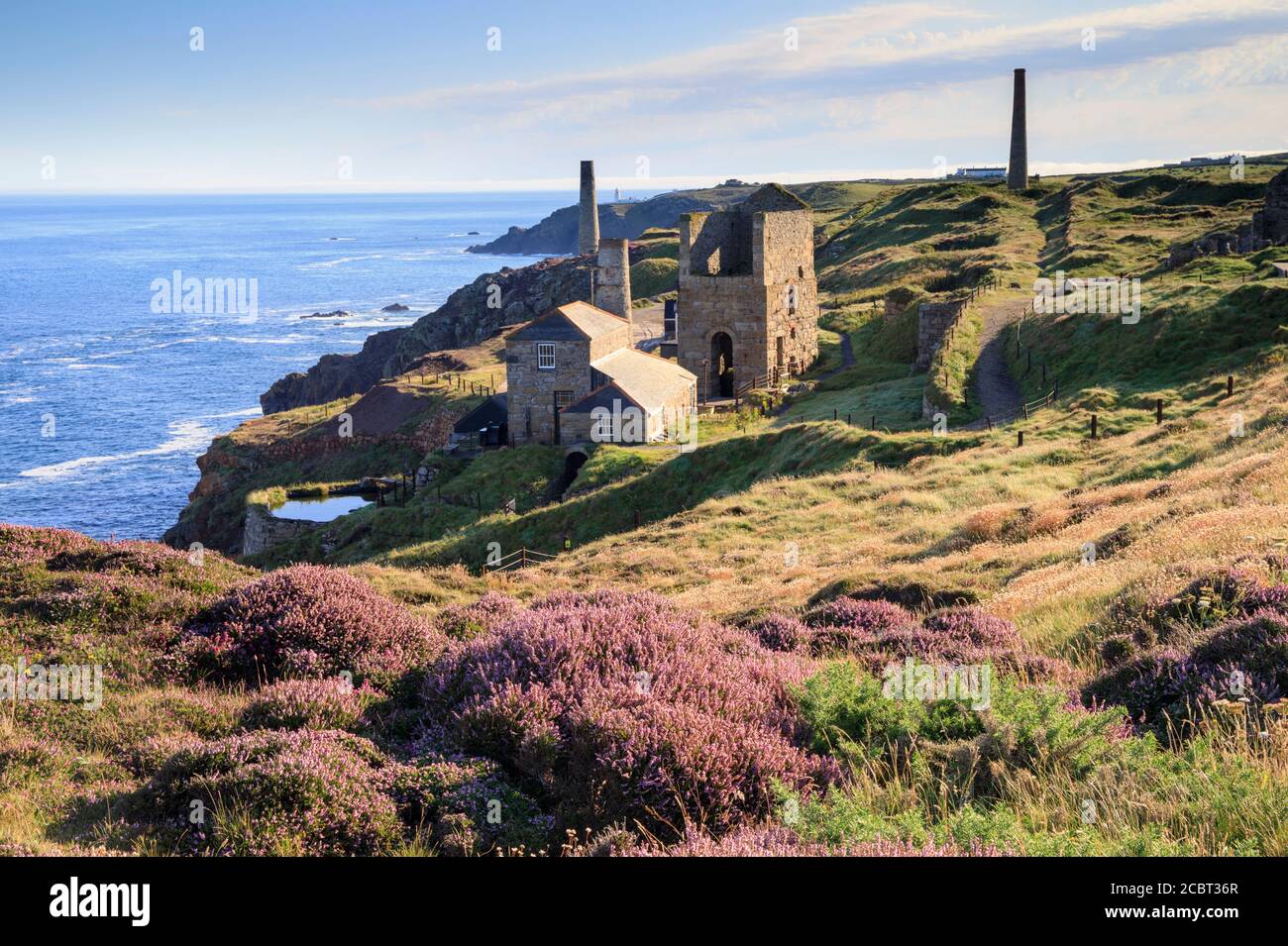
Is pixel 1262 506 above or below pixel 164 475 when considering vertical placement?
above

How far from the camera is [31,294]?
652ft

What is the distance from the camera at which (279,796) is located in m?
7.18

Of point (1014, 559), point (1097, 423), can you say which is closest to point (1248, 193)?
point (1097, 423)

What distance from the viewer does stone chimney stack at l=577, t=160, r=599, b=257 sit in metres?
118

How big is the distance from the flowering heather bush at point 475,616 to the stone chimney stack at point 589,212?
109m

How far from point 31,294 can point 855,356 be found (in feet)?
623

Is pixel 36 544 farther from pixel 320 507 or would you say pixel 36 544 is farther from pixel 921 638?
pixel 320 507

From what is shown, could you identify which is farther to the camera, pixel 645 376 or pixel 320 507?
pixel 645 376

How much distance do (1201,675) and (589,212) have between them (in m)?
120

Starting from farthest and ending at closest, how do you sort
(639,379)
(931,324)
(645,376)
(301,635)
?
(645,376) → (931,324) → (639,379) → (301,635)

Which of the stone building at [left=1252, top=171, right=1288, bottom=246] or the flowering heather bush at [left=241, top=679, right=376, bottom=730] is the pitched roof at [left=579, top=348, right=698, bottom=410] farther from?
the flowering heather bush at [left=241, top=679, right=376, bottom=730]

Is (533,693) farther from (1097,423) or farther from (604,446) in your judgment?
(604,446)

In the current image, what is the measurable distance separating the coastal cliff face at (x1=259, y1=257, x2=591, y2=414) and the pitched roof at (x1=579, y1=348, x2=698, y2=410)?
50.1 metres

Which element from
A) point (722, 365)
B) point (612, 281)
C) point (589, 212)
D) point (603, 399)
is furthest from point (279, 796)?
point (589, 212)
